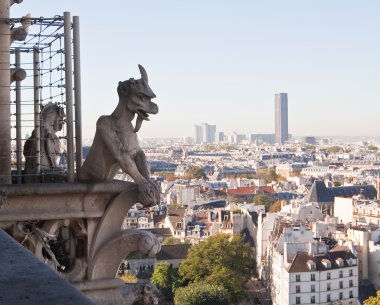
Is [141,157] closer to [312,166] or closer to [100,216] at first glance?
[100,216]

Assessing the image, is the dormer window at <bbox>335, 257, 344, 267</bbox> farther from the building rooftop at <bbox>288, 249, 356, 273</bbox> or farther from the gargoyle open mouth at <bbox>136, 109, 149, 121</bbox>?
the gargoyle open mouth at <bbox>136, 109, 149, 121</bbox>

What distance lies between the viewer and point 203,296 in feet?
133

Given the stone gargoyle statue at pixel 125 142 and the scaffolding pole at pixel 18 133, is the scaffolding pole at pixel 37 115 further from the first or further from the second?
the stone gargoyle statue at pixel 125 142

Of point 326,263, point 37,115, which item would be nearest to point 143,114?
point 37,115

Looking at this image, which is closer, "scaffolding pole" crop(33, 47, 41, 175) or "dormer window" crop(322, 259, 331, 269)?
"scaffolding pole" crop(33, 47, 41, 175)

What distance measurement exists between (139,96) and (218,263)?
4233 cm

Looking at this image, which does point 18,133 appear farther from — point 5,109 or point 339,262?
point 339,262

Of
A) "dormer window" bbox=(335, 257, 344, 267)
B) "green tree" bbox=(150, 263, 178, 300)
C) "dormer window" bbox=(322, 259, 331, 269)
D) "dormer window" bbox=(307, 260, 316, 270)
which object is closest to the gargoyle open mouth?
"dormer window" bbox=(307, 260, 316, 270)

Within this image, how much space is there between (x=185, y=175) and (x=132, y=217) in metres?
73.5

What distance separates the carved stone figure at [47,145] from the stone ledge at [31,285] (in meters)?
3.40

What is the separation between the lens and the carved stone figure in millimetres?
5820

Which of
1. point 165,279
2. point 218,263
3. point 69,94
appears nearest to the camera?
point 69,94

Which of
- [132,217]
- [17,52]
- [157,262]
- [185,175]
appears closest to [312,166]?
[185,175]

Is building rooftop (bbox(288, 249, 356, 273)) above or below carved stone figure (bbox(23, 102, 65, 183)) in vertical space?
below
